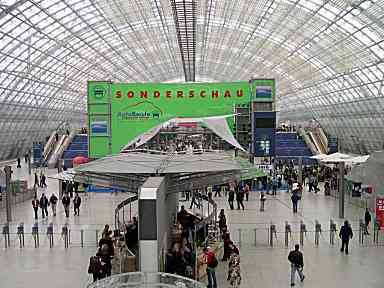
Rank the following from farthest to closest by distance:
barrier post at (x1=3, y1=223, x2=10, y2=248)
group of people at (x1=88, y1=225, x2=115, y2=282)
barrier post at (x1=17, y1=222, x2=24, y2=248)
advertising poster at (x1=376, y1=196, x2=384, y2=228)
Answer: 1. advertising poster at (x1=376, y1=196, x2=384, y2=228)
2. barrier post at (x1=17, y1=222, x2=24, y2=248)
3. barrier post at (x1=3, y1=223, x2=10, y2=248)
4. group of people at (x1=88, y1=225, x2=115, y2=282)

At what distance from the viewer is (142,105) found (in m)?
35.1

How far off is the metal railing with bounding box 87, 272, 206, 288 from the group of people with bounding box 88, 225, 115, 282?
8.39ft

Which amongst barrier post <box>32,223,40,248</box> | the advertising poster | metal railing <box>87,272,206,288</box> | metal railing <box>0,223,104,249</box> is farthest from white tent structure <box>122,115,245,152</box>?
metal railing <box>87,272,206,288</box>

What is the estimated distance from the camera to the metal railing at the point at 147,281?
10281 millimetres

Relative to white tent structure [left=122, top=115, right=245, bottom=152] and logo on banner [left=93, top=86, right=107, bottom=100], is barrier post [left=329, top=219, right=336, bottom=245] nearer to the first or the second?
white tent structure [left=122, top=115, right=245, bottom=152]

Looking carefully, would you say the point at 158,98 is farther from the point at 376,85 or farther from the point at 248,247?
the point at 376,85

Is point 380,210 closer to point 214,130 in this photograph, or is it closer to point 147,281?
point 214,130

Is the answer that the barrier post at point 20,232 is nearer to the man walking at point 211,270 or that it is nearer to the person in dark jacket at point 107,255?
the person in dark jacket at point 107,255

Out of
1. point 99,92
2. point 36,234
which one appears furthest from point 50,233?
point 99,92

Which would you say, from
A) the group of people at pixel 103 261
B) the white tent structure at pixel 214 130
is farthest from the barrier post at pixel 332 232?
the white tent structure at pixel 214 130

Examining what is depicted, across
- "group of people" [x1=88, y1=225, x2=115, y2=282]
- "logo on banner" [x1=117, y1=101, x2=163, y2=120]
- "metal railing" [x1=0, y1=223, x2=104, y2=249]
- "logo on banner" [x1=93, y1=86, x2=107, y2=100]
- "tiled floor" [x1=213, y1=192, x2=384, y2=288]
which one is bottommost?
"tiled floor" [x1=213, y1=192, x2=384, y2=288]

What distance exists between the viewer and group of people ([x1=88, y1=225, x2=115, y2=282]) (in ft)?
42.5

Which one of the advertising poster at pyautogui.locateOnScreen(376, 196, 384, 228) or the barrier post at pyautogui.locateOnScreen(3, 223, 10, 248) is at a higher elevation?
the advertising poster at pyautogui.locateOnScreen(376, 196, 384, 228)

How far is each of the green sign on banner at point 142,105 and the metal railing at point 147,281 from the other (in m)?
24.6
